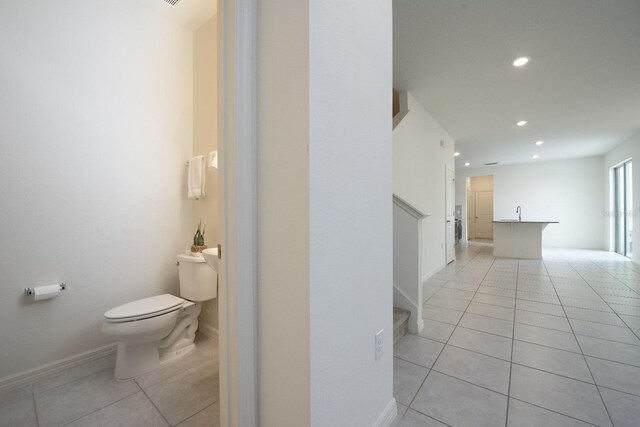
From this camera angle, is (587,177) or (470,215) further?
(470,215)

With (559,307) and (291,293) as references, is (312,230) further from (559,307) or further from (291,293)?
(559,307)

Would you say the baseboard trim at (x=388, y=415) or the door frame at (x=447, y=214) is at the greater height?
the door frame at (x=447, y=214)

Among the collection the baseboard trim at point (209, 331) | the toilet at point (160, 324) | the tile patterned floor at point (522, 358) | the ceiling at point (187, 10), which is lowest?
the tile patterned floor at point (522, 358)

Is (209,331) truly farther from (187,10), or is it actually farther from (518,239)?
(518,239)

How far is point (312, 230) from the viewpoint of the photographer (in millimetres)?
755

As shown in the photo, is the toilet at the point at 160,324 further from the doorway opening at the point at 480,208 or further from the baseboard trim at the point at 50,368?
the doorway opening at the point at 480,208

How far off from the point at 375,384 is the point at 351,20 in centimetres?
151

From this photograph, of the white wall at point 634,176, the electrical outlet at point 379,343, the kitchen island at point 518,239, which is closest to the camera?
the electrical outlet at point 379,343

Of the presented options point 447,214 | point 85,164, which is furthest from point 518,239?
point 85,164

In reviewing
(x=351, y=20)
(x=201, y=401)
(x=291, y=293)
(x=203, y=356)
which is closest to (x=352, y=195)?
(x=291, y=293)

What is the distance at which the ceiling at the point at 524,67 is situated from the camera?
198 centimetres

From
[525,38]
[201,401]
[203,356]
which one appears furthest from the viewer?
[525,38]

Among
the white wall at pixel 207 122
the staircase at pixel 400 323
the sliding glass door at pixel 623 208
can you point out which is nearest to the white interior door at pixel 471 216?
the sliding glass door at pixel 623 208

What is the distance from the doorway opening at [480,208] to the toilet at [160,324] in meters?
→ 9.85
